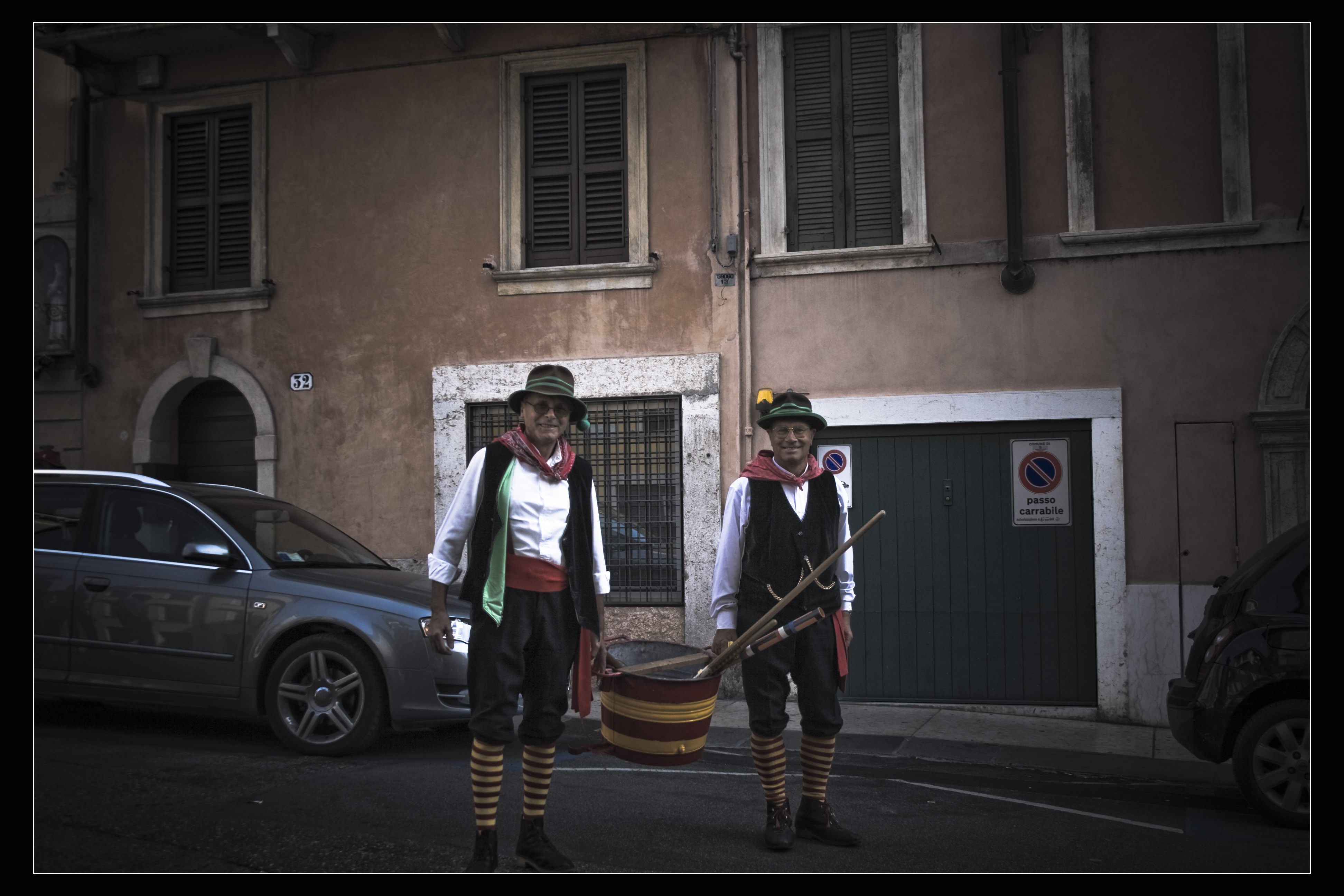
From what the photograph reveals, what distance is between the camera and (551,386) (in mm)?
4395

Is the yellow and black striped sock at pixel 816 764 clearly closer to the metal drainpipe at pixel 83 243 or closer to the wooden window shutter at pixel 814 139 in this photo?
the wooden window shutter at pixel 814 139

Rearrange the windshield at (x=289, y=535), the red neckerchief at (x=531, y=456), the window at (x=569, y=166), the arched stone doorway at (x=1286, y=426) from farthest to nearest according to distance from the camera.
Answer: the window at (x=569, y=166) < the arched stone doorway at (x=1286, y=426) < the windshield at (x=289, y=535) < the red neckerchief at (x=531, y=456)

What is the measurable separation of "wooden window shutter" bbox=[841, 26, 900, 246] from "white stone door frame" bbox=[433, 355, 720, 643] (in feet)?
5.50

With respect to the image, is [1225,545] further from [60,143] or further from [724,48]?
[60,143]

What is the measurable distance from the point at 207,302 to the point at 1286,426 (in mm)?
9013

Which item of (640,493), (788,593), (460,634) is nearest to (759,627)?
(788,593)

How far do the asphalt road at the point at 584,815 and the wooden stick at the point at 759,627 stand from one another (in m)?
0.73

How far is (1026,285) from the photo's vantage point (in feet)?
29.5

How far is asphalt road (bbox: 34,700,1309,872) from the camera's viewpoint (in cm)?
446

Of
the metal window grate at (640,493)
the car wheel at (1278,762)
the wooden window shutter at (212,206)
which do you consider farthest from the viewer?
the wooden window shutter at (212,206)

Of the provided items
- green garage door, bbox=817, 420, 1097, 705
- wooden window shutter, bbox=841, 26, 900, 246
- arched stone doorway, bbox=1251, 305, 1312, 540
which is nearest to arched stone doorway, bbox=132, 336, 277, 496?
green garage door, bbox=817, 420, 1097, 705

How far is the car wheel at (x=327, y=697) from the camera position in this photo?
20.5 ft

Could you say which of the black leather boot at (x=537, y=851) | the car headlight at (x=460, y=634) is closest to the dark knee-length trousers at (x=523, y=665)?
the black leather boot at (x=537, y=851)

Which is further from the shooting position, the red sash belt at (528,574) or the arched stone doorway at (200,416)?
the arched stone doorway at (200,416)
